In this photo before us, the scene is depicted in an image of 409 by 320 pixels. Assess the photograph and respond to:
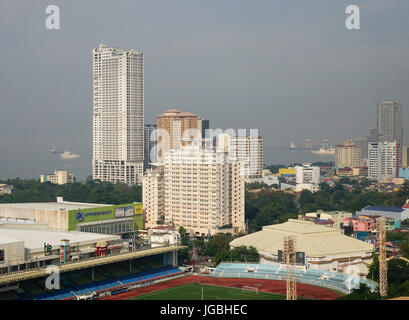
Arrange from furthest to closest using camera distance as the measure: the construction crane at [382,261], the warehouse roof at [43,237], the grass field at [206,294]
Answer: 1. the warehouse roof at [43,237]
2. the grass field at [206,294]
3. the construction crane at [382,261]

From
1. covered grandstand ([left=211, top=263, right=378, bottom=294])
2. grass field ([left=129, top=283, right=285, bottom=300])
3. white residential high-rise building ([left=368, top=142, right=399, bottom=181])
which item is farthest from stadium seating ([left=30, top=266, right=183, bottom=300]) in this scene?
white residential high-rise building ([left=368, top=142, right=399, bottom=181])

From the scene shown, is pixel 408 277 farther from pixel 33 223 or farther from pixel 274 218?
pixel 274 218

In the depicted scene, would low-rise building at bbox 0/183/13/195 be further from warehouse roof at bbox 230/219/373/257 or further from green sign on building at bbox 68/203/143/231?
warehouse roof at bbox 230/219/373/257

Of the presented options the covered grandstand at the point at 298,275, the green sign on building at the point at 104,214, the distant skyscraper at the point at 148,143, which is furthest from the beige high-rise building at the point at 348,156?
the covered grandstand at the point at 298,275

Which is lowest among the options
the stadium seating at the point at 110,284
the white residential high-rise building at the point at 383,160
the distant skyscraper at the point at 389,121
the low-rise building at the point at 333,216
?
the stadium seating at the point at 110,284

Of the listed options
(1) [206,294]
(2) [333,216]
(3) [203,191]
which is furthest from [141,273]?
(2) [333,216]

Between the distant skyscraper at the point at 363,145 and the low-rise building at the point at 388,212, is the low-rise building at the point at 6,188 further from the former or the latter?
the distant skyscraper at the point at 363,145

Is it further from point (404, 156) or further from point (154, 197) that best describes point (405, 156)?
point (154, 197)
